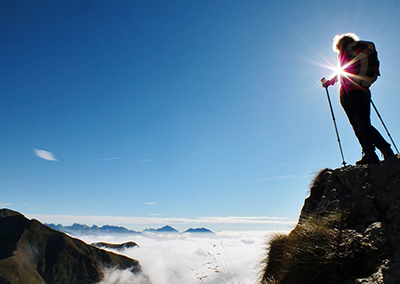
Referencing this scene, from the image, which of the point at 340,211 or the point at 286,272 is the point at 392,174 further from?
the point at 286,272

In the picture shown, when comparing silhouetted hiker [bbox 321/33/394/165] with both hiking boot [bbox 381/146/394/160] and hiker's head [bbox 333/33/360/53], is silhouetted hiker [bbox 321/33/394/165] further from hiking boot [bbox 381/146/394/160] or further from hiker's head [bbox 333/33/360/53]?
hiker's head [bbox 333/33/360/53]

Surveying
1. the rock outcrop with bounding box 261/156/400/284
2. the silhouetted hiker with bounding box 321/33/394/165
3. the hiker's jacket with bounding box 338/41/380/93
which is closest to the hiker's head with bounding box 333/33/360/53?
the silhouetted hiker with bounding box 321/33/394/165

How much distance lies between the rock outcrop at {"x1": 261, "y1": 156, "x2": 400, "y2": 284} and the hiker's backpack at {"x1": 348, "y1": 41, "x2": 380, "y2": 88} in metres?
2.43

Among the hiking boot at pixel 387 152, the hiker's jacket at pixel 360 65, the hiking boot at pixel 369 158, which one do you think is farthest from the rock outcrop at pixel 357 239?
the hiker's jacket at pixel 360 65

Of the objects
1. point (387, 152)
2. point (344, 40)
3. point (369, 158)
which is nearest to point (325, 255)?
point (369, 158)

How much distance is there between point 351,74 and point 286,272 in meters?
5.79

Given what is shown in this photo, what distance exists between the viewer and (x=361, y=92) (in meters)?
6.28

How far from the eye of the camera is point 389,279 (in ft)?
9.84

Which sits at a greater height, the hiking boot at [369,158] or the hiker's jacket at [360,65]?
the hiker's jacket at [360,65]

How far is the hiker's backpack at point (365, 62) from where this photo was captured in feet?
19.8

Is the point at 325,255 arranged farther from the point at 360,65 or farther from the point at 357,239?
the point at 360,65

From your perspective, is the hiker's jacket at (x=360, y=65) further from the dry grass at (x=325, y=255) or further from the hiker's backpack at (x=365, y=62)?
the dry grass at (x=325, y=255)

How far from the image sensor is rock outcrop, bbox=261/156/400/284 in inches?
138

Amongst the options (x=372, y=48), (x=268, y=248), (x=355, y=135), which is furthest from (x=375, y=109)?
(x=268, y=248)
